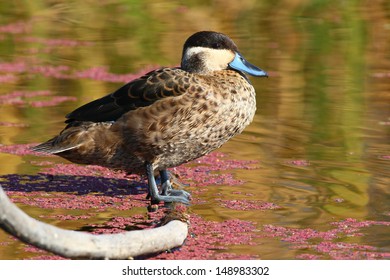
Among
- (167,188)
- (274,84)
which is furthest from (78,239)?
(274,84)

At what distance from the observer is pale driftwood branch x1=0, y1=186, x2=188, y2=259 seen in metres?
4.02

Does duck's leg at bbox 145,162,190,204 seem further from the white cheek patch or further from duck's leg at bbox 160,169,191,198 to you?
the white cheek patch

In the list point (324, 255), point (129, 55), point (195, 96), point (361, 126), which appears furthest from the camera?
point (129, 55)

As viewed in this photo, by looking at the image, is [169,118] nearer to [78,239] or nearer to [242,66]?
[242,66]

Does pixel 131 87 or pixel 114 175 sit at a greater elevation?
pixel 131 87

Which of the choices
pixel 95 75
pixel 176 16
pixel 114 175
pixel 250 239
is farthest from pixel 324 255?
pixel 176 16

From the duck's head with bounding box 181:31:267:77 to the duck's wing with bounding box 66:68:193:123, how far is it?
0.15 metres

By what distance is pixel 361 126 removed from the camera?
8547mm

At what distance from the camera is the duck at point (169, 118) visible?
6.19 meters

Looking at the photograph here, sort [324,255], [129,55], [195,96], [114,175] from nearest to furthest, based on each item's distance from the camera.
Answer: [324,255] → [195,96] → [114,175] → [129,55]

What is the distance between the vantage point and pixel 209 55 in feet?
21.4

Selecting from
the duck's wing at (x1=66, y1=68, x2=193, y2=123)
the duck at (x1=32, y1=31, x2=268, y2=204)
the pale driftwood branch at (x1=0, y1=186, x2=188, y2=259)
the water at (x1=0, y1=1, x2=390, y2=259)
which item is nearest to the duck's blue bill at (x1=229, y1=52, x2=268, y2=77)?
the duck at (x1=32, y1=31, x2=268, y2=204)

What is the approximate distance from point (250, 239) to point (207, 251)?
342 mm

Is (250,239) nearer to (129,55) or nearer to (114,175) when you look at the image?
(114,175)
